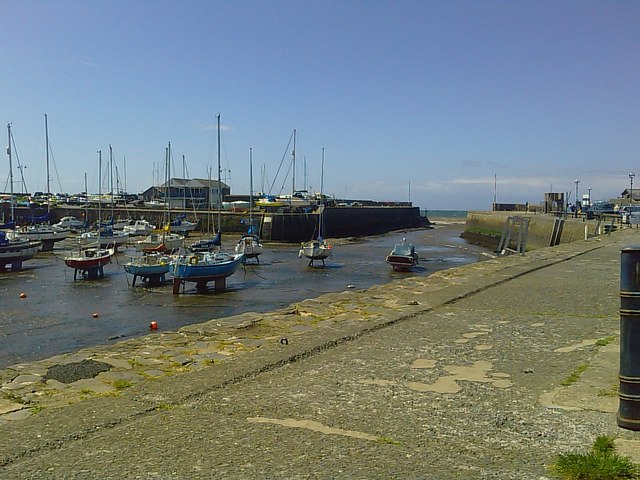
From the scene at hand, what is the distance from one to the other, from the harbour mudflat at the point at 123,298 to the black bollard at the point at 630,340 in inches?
243

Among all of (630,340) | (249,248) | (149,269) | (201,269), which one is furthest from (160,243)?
(630,340)

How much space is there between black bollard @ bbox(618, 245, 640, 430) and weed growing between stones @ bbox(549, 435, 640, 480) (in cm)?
45

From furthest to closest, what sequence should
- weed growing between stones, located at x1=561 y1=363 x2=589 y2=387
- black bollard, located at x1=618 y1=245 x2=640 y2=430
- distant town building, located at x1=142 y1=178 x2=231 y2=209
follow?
1. distant town building, located at x1=142 y1=178 x2=231 y2=209
2. weed growing between stones, located at x1=561 y1=363 x2=589 y2=387
3. black bollard, located at x1=618 y1=245 x2=640 y2=430

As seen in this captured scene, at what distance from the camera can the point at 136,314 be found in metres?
21.0

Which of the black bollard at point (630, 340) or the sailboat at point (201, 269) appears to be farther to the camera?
the sailboat at point (201, 269)

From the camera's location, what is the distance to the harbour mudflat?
1731 cm

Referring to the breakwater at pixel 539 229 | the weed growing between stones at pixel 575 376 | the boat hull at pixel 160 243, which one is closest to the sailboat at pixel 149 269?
the boat hull at pixel 160 243

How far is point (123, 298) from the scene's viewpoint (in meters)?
25.0

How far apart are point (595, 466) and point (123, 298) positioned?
2353cm

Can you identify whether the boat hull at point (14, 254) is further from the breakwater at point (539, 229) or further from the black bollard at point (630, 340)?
the black bollard at point (630, 340)

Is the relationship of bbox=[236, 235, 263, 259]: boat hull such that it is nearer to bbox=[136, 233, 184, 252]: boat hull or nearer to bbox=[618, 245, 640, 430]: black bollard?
bbox=[136, 233, 184, 252]: boat hull

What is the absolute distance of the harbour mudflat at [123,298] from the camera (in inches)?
682

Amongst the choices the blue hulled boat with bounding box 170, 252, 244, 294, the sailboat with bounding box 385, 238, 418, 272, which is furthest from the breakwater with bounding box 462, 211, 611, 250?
the blue hulled boat with bounding box 170, 252, 244, 294

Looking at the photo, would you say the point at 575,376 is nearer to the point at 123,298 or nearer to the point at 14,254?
the point at 123,298
